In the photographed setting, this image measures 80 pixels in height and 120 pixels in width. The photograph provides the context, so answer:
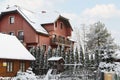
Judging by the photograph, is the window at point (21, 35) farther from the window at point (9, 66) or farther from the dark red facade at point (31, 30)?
the window at point (9, 66)

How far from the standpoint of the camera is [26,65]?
33.9 m

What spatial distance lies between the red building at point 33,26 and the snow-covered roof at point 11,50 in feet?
28.3

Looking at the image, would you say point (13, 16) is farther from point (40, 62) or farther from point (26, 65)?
point (26, 65)

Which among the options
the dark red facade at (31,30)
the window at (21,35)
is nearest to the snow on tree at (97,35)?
the dark red facade at (31,30)

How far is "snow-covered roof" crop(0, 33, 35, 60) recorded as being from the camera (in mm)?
30172

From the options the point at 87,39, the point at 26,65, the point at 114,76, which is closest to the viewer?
the point at 114,76

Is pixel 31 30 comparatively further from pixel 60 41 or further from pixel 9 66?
pixel 9 66

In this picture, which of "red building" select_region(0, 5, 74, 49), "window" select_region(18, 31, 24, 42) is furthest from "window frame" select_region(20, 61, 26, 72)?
"window" select_region(18, 31, 24, 42)

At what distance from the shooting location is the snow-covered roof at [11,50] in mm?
30172


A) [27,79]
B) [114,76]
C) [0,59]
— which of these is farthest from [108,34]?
[114,76]

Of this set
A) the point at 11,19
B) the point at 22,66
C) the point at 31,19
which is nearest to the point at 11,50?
the point at 22,66

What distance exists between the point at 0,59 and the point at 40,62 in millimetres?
10860

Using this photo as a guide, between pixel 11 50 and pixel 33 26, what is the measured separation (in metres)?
12.3

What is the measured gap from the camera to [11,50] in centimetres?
3206
